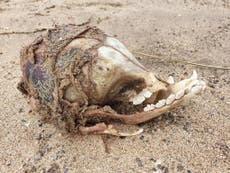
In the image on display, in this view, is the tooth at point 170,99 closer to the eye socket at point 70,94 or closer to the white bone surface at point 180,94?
the white bone surface at point 180,94

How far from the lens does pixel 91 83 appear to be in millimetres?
1919

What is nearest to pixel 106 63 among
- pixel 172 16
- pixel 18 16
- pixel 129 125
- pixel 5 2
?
pixel 129 125

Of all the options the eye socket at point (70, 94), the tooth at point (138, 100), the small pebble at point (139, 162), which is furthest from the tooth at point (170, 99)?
the eye socket at point (70, 94)

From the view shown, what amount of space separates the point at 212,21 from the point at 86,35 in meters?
1.62

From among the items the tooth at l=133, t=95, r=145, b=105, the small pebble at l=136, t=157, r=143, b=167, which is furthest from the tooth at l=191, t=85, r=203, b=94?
the small pebble at l=136, t=157, r=143, b=167

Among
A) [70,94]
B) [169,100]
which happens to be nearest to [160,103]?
[169,100]

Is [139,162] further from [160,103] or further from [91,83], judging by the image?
[91,83]

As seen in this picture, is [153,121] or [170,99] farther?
[153,121]

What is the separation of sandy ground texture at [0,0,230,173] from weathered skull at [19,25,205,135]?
0.14 meters

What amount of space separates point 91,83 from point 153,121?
1.39 ft

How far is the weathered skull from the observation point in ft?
6.32

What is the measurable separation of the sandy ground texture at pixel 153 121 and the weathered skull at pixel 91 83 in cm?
14

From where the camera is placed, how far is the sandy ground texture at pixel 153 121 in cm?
192

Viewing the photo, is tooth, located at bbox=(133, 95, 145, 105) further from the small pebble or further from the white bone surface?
the small pebble
